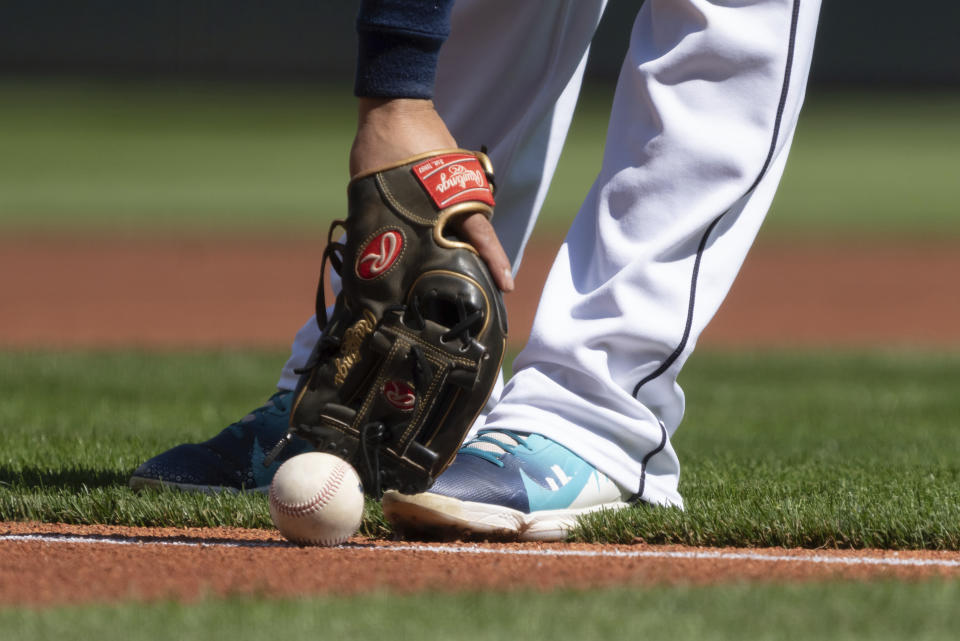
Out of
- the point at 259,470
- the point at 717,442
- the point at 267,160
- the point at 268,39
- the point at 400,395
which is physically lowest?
the point at 267,160

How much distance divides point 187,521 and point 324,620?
2.93 feet

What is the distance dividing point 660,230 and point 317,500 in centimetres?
78

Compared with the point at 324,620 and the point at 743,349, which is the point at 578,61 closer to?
the point at 324,620

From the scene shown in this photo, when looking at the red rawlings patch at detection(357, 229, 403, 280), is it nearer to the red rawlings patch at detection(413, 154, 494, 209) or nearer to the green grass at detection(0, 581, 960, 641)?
the red rawlings patch at detection(413, 154, 494, 209)

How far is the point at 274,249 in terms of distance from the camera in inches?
491

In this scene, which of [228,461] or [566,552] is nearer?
[566,552]

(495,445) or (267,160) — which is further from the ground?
(495,445)

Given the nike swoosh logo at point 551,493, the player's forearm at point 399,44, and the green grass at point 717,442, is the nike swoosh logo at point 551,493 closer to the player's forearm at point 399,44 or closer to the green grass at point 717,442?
the green grass at point 717,442

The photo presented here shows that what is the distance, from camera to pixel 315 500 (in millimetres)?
2168

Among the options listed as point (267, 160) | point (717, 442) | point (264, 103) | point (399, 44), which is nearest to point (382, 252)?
point (399, 44)

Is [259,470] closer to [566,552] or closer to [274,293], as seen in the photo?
[566,552]

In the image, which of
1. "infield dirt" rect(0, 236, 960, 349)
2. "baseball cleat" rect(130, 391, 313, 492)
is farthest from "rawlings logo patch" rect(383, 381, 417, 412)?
"infield dirt" rect(0, 236, 960, 349)

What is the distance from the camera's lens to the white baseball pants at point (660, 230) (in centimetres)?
249

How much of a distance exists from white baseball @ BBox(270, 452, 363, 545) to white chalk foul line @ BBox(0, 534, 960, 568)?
5cm
